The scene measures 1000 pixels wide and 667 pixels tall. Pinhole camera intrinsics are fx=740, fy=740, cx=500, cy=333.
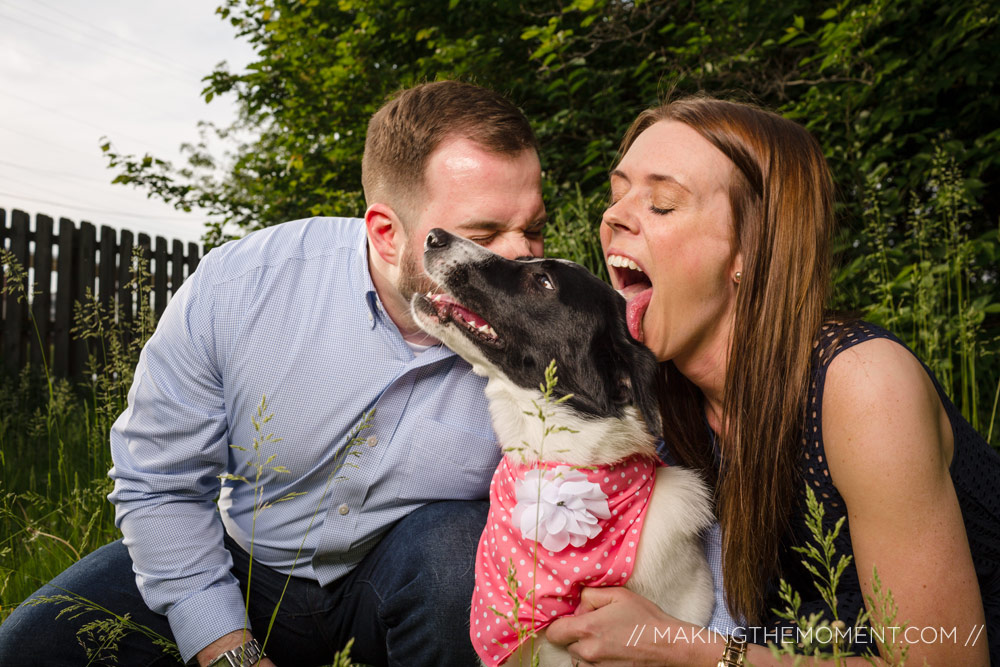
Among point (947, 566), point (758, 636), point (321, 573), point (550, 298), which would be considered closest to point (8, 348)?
point (321, 573)

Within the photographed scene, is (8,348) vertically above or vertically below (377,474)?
below

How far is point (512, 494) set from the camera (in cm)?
191

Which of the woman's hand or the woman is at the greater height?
the woman

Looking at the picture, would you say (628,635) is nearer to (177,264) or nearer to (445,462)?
(445,462)

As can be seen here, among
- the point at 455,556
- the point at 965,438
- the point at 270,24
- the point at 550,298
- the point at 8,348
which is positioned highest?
the point at 270,24

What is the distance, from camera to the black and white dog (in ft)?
5.98

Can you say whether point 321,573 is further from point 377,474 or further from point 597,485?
point 597,485

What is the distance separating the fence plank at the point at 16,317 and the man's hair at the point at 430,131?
585 centimetres

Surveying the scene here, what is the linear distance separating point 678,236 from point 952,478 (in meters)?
0.89

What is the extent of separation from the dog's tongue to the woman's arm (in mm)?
604

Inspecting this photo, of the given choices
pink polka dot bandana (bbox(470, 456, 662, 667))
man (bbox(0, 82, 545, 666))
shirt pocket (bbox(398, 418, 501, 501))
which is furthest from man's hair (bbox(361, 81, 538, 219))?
pink polka dot bandana (bbox(470, 456, 662, 667))

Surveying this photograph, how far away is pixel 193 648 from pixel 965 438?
2084 millimetres

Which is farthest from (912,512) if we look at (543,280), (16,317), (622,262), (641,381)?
(16,317)

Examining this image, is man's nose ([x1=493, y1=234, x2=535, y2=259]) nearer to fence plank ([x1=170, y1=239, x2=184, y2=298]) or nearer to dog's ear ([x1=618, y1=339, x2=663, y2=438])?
dog's ear ([x1=618, y1=339, x2=663, y2=438])
